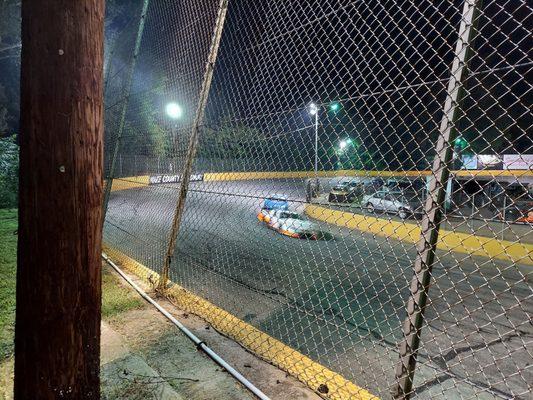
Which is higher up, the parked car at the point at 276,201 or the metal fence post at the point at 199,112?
the metal fence post at the point at 199,112

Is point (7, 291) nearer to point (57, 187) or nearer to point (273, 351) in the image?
point (273, 351)

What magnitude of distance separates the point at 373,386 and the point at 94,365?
10.9ft

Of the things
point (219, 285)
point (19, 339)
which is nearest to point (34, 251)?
point (19, 339)

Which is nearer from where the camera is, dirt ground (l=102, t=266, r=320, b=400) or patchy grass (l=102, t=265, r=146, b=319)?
dirt ground (l=102, t=266, r=320, b=400)

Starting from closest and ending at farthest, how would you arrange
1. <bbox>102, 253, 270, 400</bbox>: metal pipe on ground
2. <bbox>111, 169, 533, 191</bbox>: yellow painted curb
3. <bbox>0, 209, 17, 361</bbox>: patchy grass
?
<bbox>102, 253, 270, 400</bbox>: metal pipe on ground < <bbox>111, 169, 533, 191</bbox>: yellow painted curb < <bbox>0, 209, 17, 361</bbox>: patchy grass

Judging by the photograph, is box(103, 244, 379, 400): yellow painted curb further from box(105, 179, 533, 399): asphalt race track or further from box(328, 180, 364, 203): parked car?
box(328, 180, 364, 203): parked car

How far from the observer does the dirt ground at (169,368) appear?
2.43m

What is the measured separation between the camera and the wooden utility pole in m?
1.30

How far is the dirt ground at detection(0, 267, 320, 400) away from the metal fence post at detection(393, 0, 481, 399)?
1009 mm

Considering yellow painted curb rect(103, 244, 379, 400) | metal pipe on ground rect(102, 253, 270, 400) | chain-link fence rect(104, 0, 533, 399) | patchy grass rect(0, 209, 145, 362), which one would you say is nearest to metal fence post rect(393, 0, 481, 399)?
chain-link fence rect(104, 0, 533, 399)

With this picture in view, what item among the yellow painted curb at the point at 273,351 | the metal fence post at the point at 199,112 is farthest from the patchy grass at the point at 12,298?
the metal fence post at the point at 199,112

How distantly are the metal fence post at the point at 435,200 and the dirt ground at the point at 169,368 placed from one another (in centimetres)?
101

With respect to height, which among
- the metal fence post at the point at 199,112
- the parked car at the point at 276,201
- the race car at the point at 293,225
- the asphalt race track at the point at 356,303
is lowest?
the asphalt race track at the point at 356,303

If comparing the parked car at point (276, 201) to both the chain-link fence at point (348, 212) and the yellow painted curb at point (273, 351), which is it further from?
the yellow painted curb at point (273, 351)
